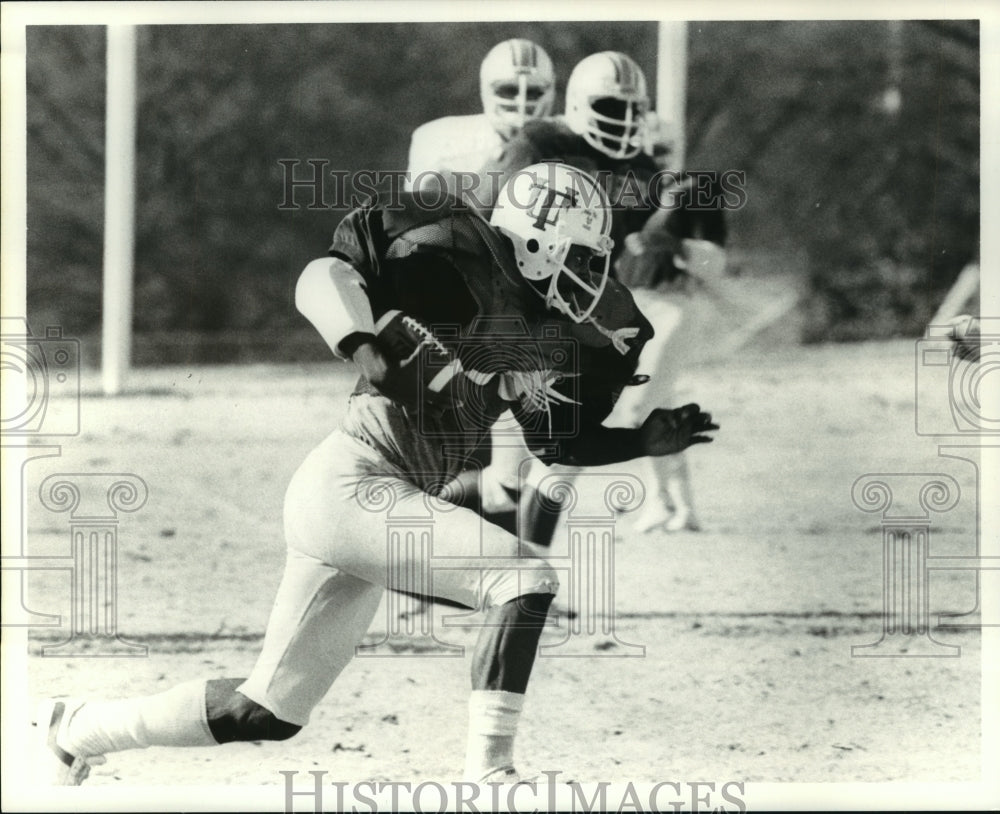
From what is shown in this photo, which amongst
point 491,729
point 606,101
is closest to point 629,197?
point 606,101

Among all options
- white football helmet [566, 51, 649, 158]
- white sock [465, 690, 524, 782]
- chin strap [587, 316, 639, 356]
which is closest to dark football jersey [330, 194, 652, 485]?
chin strap [587, 316, 639, 356]

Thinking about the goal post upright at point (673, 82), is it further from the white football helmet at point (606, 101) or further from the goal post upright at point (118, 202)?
the goal post upright at point (118, 202)

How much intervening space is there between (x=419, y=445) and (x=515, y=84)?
1133 millimetres

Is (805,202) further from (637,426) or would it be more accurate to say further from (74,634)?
(74,634)

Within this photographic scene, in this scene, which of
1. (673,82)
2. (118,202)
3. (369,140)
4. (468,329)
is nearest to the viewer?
(468,329)

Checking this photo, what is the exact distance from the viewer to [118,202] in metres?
4.42

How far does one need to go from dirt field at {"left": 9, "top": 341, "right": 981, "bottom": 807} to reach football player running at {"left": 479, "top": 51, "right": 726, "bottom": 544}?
277 millimetres

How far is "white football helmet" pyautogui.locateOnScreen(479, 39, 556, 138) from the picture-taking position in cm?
390

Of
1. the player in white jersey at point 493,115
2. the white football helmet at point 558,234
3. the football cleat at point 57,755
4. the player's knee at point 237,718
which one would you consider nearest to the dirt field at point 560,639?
the football cleat at point 57,755

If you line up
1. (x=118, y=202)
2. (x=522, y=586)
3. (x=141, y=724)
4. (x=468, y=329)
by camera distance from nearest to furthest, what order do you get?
1. (x=522, y=586)
2. (x=141, y=724)
3. (x=468, y=329)
4. (x=118, y=202)

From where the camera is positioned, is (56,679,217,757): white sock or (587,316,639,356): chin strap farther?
(587,316,639,356): chin strap

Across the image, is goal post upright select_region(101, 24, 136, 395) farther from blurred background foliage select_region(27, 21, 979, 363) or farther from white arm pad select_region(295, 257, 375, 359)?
white arm pad select_region(295, 257, 375, 359)

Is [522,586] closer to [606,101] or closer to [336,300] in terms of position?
[336,300]

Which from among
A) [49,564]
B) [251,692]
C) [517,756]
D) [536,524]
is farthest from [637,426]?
[49,564]
